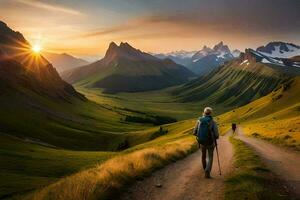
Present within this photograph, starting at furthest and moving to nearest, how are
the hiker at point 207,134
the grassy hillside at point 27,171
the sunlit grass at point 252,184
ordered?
the grassy hillside at point 27,171 < the hiker at point 207,134 < the sunlit grass at point 252,184

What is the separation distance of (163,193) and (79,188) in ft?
14.0

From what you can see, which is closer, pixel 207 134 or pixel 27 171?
pixel 207 134

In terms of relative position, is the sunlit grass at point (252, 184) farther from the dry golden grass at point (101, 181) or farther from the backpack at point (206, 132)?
the dry golden grass at point (101, 181)

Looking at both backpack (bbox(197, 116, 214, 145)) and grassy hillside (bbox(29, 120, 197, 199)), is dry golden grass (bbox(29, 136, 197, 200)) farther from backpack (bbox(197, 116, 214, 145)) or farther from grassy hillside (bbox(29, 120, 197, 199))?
backpack (bbox(197, 116, 214, 145))

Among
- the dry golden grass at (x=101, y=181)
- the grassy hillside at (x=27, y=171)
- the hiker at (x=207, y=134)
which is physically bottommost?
the grassy hillside at (x=27, y=171)

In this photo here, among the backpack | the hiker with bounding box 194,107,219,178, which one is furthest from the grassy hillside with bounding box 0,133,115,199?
the backpack

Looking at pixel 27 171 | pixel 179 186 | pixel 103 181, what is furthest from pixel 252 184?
pixel 27 171

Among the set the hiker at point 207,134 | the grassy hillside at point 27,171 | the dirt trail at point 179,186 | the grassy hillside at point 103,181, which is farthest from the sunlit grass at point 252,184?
the grassy hillside at point 27,171

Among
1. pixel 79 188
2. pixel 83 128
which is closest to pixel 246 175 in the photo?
pixel 79 188

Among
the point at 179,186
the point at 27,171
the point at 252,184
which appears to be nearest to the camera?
the point at 252,184

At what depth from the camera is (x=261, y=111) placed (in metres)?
172

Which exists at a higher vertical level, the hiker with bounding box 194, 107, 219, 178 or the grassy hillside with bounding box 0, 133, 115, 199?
the hiker with bounding box 194, 107, 219, 178

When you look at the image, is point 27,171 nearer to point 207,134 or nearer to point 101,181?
point 207,134

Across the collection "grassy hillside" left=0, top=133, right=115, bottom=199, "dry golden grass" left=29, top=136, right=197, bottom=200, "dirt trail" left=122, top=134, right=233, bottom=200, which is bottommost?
"grassy hillside" left=0, top=133, right=115, bottom=199
